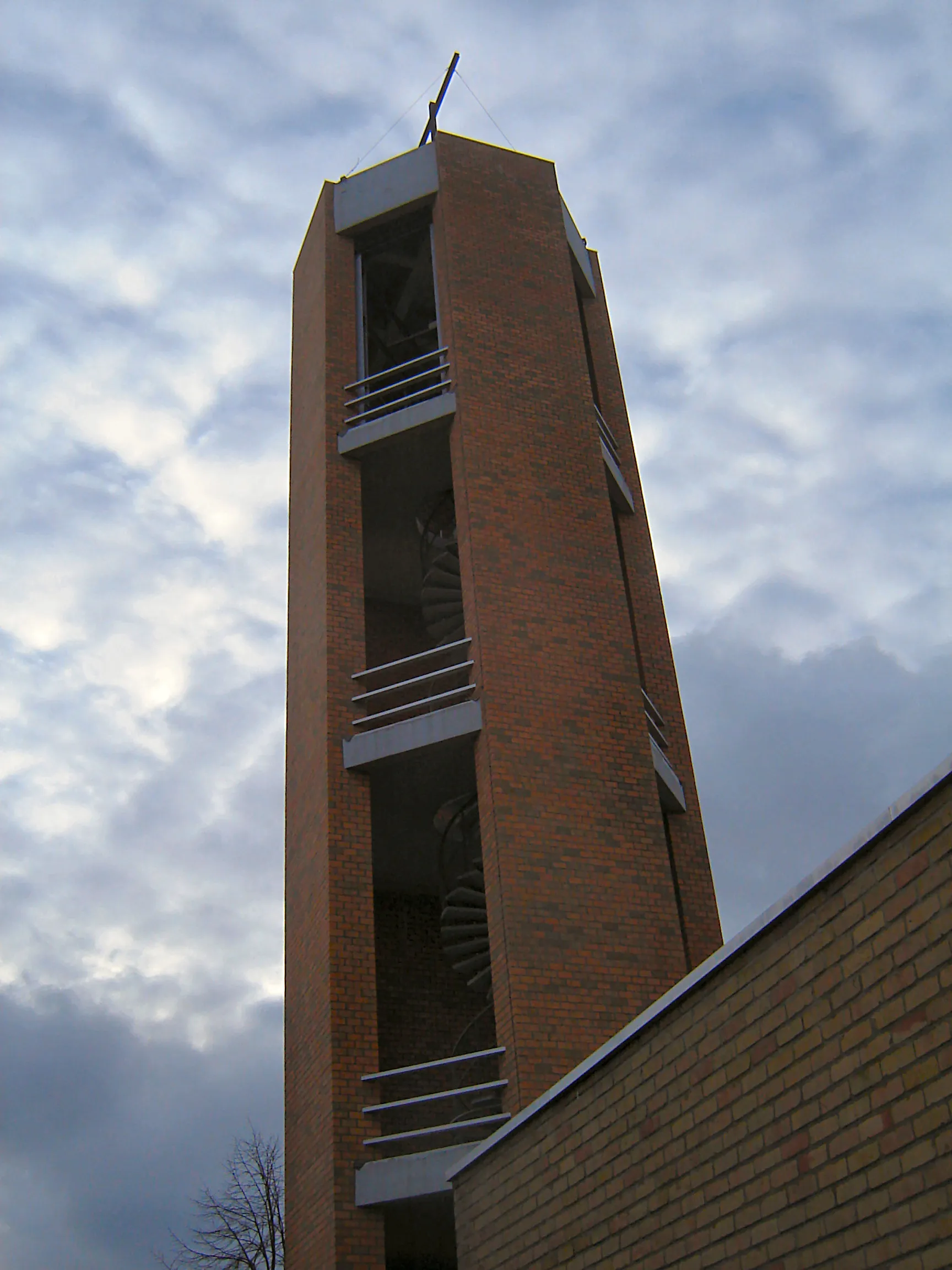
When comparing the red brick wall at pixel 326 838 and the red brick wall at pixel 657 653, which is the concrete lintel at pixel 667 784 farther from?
the red brick wall at pixel 326 838

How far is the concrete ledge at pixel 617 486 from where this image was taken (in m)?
14.6

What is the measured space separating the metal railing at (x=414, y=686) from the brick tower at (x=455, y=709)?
2.2 inches

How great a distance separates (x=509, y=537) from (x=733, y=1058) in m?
8.02

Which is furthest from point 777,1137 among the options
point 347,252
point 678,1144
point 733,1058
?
point 347,252

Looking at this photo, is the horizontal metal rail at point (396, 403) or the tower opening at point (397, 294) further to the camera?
Result: the tower opening at point (397, 294)

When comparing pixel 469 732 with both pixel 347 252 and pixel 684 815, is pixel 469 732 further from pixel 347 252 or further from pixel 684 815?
pixel 347 252

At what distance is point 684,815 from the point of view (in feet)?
43.5

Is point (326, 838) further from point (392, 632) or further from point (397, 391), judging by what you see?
point (397, 391)

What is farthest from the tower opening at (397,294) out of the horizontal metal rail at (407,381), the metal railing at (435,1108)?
the metal railing at (435,1108)

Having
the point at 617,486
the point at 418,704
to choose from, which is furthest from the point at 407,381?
the point at 418,704

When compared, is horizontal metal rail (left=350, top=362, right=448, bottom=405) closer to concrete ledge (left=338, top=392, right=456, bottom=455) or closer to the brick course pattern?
concrete ledge (left=338, top=392, right=456, bottom=455)

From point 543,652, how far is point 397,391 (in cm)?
521

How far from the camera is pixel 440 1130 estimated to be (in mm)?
9852

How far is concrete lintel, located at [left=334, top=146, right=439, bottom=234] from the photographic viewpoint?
15586 mm
